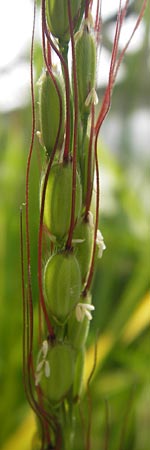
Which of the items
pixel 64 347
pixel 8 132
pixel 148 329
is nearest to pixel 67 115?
pixel 64 347

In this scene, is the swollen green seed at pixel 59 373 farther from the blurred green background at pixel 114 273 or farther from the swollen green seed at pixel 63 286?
the blurred green background at pixel 114 273

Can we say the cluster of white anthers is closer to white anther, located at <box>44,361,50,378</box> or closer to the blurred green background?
white anther, located at <box>44,361,50,378</box>

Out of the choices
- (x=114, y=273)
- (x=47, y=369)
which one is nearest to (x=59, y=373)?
(x=47, y=369)

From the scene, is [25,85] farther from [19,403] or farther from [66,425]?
[66,425]

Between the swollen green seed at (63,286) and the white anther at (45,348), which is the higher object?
the swollen green seed at (63,286)

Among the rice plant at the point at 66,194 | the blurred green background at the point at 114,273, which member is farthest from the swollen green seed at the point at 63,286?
the blurred green background at the point at 114,273
